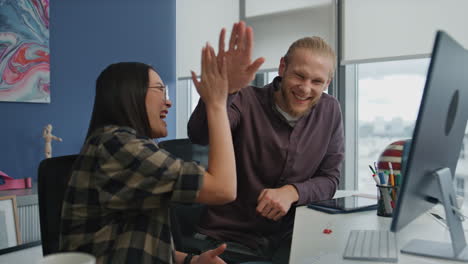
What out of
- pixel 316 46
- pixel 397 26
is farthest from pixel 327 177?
pixel 397 26

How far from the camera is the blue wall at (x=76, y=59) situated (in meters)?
3.03

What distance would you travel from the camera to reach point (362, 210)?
1.35 m

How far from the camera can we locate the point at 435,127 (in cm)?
78

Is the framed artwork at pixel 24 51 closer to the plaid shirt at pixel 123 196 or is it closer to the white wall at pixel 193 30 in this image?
the white wall at pixel 193 30

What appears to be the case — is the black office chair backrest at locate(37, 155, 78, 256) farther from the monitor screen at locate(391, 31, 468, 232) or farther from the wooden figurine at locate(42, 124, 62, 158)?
the wooden figurine at locate(42, 124, 62, 158)

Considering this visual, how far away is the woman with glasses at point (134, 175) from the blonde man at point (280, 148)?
404 millimetres

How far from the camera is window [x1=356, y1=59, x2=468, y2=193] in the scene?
2912mm

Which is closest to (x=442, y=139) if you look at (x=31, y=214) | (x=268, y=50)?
(x=31, y=214)

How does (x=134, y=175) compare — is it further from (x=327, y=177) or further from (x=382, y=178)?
(x=327, y=177)

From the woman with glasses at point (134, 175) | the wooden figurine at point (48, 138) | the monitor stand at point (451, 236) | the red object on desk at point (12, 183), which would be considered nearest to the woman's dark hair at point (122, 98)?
the woman with glasses at point (134, 175)

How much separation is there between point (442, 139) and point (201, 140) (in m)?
0.87

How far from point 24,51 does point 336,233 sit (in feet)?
9.15

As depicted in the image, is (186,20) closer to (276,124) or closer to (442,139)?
(276,124)

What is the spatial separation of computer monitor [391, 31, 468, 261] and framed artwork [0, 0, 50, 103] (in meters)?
2.90
